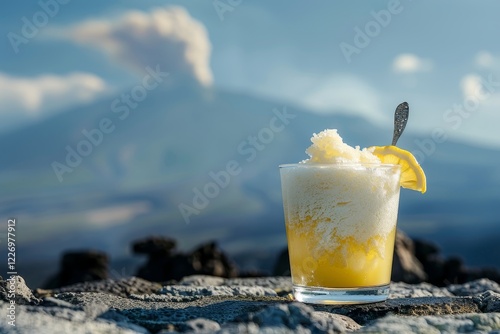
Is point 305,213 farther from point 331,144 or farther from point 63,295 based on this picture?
point 63,295

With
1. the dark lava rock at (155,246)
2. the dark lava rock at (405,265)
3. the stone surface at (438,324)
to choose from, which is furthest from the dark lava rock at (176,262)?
the stone surface at (438,324)

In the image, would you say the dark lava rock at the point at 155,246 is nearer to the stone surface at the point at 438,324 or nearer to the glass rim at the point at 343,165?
the glass rim at the point at 343,165

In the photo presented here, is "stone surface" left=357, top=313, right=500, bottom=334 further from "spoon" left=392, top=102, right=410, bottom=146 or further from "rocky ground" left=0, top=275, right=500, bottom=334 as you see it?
"spoon" left=392, top=102, right=410, bottom=146

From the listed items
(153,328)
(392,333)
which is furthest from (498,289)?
(153,328)

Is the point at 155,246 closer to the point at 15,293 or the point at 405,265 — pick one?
the point at 405,265

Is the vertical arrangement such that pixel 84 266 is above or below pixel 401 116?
below

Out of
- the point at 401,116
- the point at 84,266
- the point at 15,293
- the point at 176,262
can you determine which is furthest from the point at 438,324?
the point at 84,266
